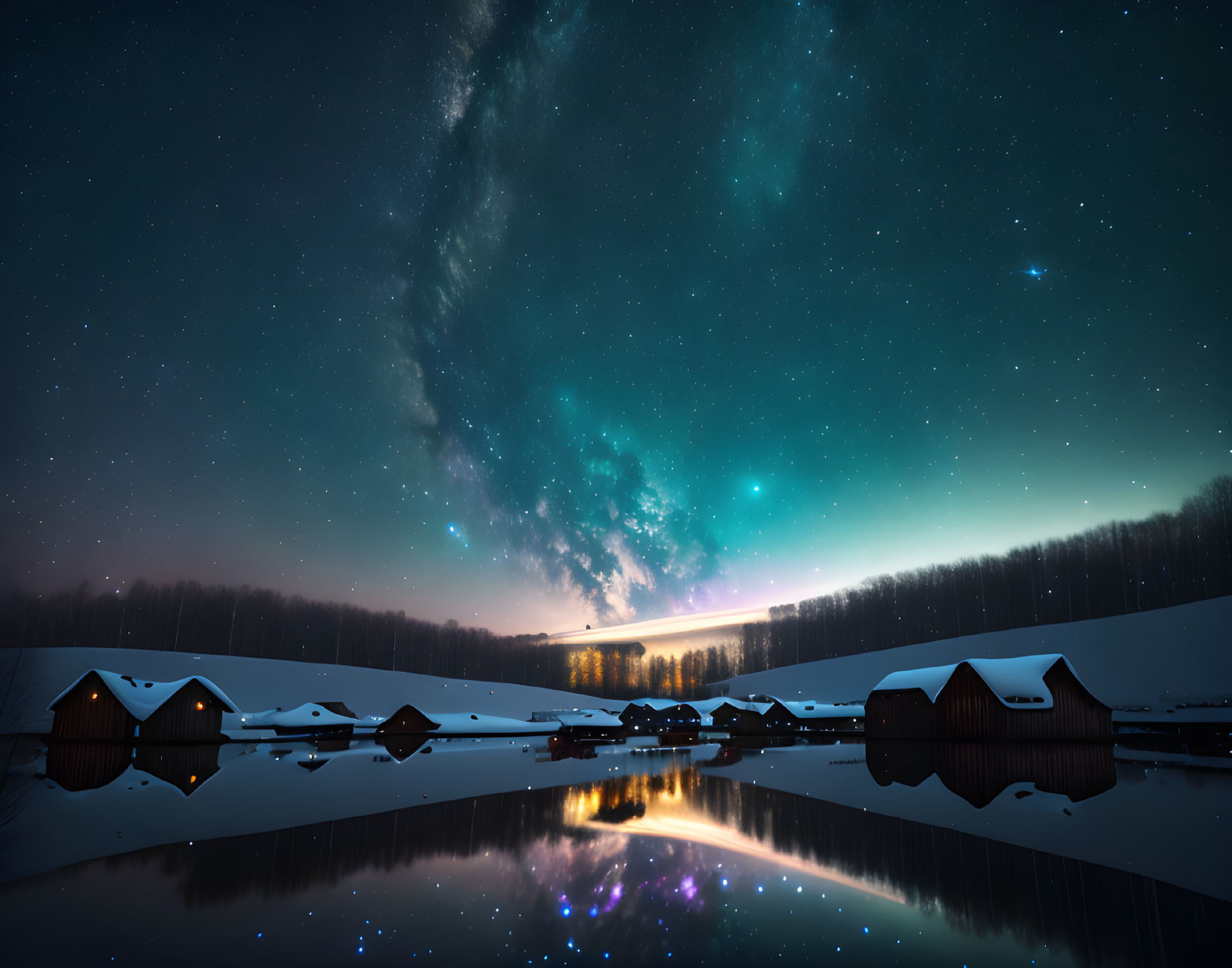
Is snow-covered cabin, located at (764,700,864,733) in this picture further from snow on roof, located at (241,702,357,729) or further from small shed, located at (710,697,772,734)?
snow on roof, located at (241,702,357,729)

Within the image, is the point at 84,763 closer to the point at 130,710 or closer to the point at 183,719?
the point at 130,710

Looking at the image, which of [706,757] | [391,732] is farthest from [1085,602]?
[391,732]

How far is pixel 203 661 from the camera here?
268ft

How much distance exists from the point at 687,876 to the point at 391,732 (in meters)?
52.2

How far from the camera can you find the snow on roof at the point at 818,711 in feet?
186

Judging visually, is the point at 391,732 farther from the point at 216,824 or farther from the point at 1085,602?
the point at 1085,602

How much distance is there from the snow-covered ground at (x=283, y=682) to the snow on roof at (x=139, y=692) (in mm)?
34854

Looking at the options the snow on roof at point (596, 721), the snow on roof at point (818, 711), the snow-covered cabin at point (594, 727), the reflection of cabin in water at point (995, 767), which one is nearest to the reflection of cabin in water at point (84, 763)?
the reflection of cabin in water at point (995, 767)

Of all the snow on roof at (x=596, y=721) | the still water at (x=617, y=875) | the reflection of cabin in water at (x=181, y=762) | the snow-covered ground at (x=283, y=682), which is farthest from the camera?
the snow-covered ground at (x=283, y=682)

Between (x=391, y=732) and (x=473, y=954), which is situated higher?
(x=473, y=954)

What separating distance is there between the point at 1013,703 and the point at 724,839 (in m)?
31.3

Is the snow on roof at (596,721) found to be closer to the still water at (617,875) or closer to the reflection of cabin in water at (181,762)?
the reflection of cabin in water at (181,762)

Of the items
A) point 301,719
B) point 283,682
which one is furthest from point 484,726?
point 283,682

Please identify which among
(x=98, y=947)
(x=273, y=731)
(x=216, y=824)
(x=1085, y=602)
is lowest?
(x=273, y=731)
